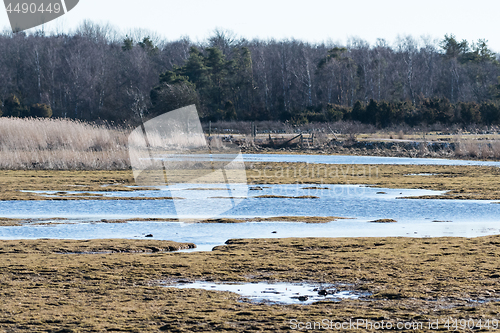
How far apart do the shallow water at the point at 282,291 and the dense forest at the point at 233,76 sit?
5819 cm

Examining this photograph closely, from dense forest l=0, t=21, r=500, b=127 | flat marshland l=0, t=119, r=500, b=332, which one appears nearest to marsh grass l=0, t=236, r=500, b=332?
flat marshland l=0, t=119, r=500, b=332

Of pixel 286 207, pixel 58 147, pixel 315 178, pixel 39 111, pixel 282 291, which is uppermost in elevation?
pixel 39 111

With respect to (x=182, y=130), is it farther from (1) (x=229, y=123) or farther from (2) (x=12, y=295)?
(2) (x=12, y=295)

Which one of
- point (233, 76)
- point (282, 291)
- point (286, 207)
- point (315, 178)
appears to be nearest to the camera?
point (282, 291)

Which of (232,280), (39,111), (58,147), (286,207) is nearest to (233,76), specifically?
(39,111)

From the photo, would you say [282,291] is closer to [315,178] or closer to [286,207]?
[286,207]

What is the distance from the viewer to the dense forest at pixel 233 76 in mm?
71312

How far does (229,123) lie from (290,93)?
70.7ft

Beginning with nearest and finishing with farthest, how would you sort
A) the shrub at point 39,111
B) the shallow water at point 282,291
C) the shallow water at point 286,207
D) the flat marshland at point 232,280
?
the flat marshland at point 232,280, the shallow water at point 282,291, the shallow water at point 286,207, the shrub at point 39,111

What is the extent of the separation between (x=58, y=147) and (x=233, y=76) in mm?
47241

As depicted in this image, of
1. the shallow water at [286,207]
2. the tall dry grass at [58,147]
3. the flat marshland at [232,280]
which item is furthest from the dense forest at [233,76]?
the flat marshland at [232,280]

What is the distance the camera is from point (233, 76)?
75.4 m
